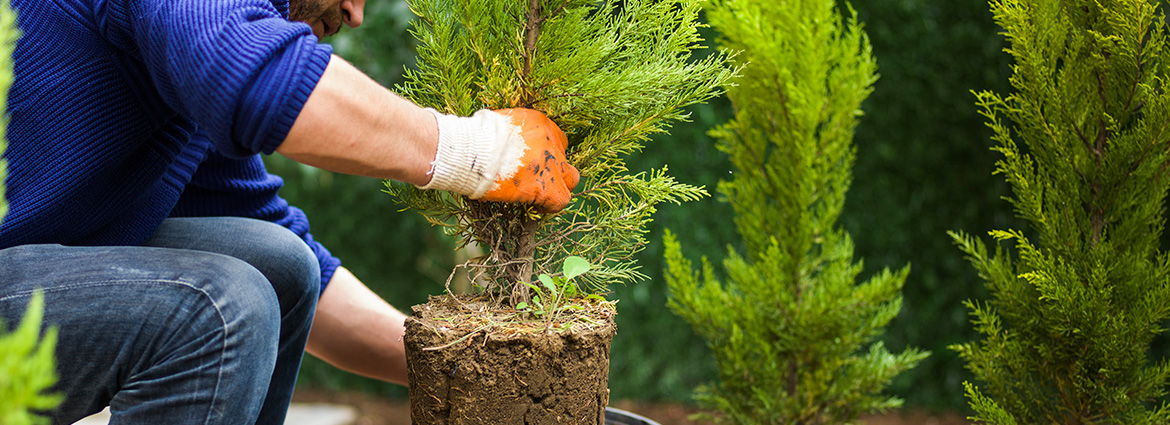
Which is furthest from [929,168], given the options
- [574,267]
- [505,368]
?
[505,368]

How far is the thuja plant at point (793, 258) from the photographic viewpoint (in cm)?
249

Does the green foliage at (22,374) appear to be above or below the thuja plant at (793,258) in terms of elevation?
above

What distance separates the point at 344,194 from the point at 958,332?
121 inches

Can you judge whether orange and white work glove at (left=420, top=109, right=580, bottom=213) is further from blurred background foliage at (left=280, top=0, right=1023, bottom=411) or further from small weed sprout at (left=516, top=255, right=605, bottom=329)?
blurred background foliage at (left=280, top=0, right=1023, bottom=411)

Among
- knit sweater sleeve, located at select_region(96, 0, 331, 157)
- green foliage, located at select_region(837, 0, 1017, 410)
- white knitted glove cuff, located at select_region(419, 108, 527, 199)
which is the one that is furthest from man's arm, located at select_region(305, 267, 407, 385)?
green foliage, located at select_region(837, 0, 1017, 410)

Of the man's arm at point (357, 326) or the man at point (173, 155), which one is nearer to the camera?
the man at point (173, 155)

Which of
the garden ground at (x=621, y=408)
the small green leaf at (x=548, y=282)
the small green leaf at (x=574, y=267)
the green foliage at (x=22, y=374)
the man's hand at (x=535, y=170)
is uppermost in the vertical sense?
the green foliage at (x=22, y=374)

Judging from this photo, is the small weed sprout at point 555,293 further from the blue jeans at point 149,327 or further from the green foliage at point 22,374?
the green foliage at point 22,374

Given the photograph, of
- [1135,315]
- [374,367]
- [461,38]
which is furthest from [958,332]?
[461,38]

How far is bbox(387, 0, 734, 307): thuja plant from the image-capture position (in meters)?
1.67

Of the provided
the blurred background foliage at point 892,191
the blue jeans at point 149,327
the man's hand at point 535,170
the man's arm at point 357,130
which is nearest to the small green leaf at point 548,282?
→ the man's hand at point 535,170

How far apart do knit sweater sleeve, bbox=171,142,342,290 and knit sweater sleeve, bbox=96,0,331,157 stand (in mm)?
902

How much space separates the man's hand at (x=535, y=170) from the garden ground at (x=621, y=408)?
2.43 m

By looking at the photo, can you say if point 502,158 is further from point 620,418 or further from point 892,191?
point 892,191
